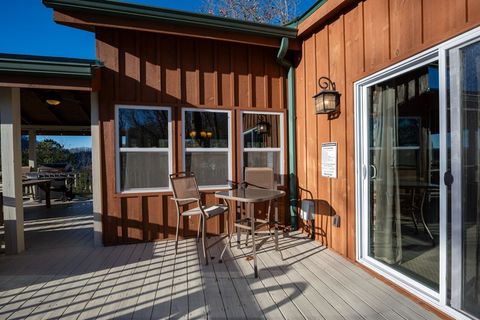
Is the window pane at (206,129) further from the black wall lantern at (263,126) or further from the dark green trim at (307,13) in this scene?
the dark green trim at (307,13)

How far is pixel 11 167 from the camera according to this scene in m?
3.16

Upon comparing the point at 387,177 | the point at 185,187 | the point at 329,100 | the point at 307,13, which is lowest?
the point at 185,187

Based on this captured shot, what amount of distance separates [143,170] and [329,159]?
240 cm

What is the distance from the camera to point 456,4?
5.87ft

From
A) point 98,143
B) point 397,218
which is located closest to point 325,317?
point 397,218

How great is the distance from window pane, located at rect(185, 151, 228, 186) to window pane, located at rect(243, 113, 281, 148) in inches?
16.9

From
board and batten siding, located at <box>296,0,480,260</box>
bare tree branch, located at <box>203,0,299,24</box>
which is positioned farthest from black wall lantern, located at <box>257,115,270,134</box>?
bare tree branch, located at <box>203,0,299,24</box>

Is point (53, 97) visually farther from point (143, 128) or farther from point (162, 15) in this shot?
point (162, 15)

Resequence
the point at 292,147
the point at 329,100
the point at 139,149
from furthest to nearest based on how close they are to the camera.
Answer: the point at 292,147 → the point at 139,149 → the point at 329,100

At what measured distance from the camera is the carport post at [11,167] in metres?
3.12

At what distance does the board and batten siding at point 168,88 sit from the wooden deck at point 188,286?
0.41 m

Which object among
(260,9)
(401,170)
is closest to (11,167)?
(401,170)

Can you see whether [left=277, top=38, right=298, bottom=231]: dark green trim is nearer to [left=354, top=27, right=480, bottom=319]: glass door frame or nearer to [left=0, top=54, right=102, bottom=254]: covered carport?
[left=354, top=27, right=480, bottom=319]: glass door frame

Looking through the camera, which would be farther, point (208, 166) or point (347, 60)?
point (208, 166)
